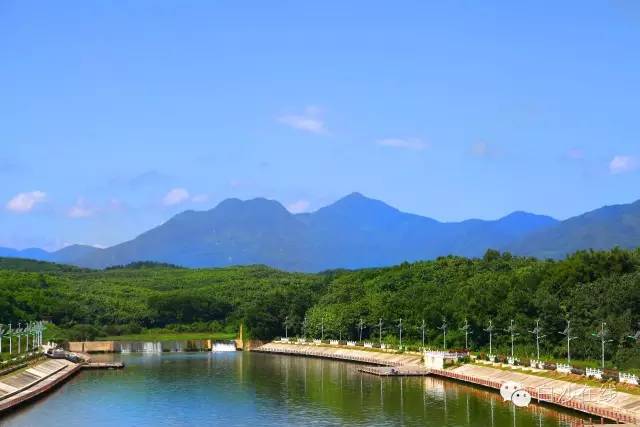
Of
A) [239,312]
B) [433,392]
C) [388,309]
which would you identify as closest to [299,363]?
[388,309]

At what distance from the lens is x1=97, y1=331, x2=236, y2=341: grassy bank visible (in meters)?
165

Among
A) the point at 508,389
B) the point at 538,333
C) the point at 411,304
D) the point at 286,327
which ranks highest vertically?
the point at 411,304

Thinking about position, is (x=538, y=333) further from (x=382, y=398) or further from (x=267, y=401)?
(x=267, y=401)

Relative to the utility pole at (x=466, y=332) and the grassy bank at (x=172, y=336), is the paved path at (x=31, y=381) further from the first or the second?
the grassy bank at (x=172, y=336)

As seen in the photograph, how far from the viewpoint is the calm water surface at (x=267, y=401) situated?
217ft

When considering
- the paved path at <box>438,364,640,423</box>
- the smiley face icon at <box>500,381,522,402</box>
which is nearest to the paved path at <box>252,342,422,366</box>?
the paved path at <box>438,364,640,423</box>

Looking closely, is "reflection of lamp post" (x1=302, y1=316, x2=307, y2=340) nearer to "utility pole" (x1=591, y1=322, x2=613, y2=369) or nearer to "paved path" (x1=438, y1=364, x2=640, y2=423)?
"paved path" (x1=438, y1=364, x2=640, y2=423)

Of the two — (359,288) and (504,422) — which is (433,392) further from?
(359,288)

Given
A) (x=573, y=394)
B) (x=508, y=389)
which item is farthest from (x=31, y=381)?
(x=573, y=394)

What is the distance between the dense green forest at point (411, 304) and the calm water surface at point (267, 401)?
14021mm

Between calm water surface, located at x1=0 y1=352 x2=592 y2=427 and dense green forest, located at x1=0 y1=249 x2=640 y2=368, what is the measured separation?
14021 mm

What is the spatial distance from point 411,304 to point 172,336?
55.5 metres

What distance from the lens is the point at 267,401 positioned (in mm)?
78688

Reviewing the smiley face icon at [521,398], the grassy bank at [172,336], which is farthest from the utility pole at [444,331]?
the grassy bank at [172,336]
